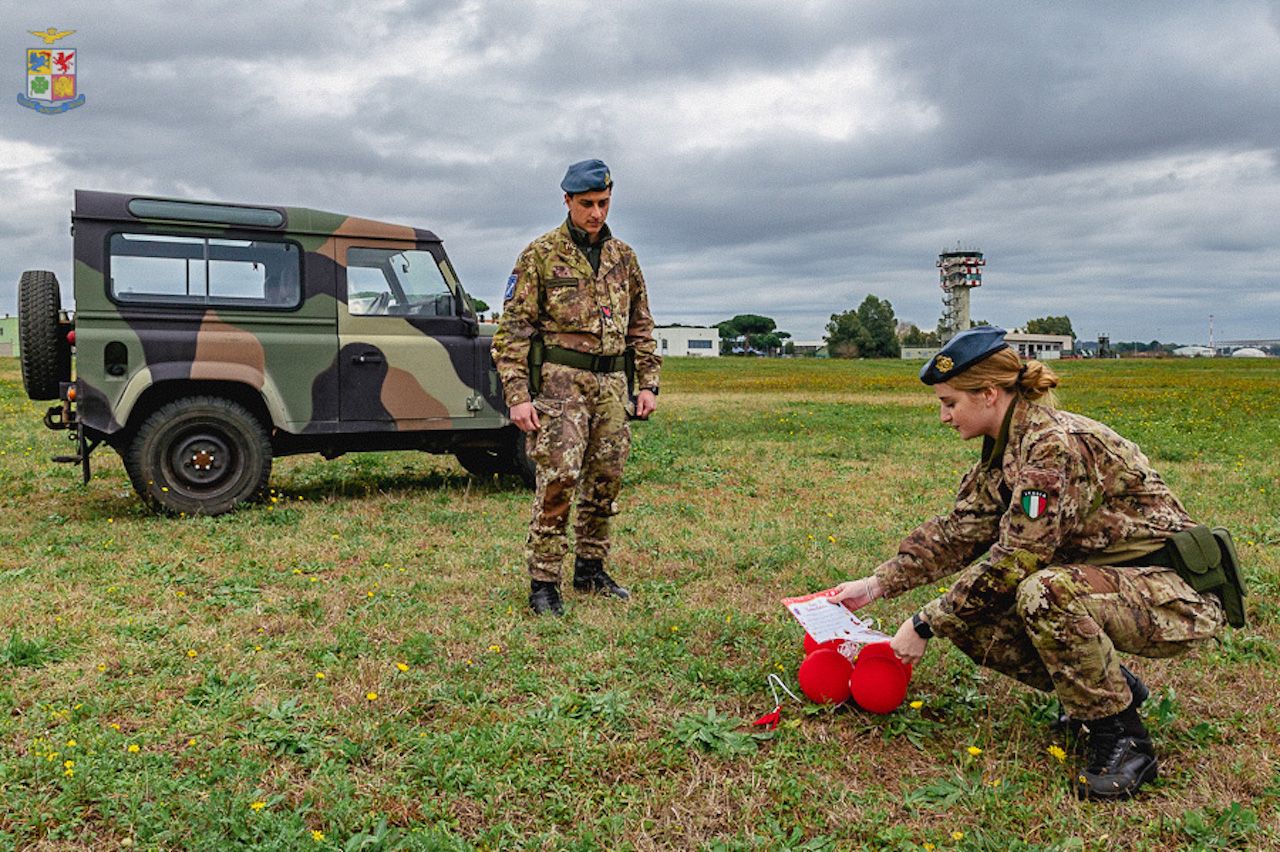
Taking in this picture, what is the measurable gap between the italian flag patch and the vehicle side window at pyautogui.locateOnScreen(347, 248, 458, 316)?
5801mm

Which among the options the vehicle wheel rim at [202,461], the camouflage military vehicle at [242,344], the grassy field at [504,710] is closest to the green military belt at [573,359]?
the grassy field at [504,710]

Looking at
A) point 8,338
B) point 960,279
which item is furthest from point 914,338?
point 8,338

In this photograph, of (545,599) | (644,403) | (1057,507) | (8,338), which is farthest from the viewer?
(8,338)

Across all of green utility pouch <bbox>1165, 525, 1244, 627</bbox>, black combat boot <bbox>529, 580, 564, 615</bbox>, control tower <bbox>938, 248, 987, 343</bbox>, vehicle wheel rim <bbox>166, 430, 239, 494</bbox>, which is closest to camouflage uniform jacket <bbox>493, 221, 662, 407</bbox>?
black combat boot <bbox>529, 580, 564, 615</bbox>

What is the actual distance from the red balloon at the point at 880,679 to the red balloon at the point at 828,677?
78 mm

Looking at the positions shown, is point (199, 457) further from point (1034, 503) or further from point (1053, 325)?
point (1053, 325)

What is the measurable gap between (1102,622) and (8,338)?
5857cm

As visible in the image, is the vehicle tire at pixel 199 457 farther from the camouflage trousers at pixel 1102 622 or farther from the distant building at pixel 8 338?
the distant building at pixel 8 338

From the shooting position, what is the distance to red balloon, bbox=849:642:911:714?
3.42 meters

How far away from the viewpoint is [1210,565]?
9.80 feet

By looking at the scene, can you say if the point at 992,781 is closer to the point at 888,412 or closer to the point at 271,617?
the point at 271,617

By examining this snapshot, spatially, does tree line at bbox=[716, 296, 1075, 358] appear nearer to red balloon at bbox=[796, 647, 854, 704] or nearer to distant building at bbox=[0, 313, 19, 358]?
distant building at bbox=[0, 313, 19, 358]

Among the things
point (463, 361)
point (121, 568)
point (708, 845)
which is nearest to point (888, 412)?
point (463, 361)

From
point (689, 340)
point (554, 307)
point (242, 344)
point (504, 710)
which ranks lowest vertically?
point (504, 710)
